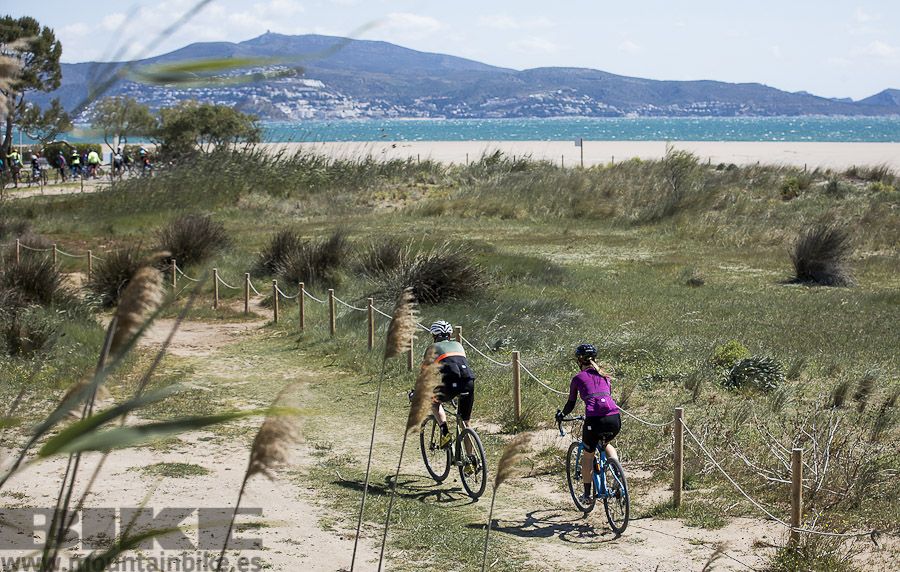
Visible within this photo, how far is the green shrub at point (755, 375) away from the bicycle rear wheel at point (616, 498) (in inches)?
172

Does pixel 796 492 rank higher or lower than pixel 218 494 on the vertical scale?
higher

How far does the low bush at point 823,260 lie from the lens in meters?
20.9

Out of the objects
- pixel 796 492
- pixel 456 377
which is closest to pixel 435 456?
pixel 456 377

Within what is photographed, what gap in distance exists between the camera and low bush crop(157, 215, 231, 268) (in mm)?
21219

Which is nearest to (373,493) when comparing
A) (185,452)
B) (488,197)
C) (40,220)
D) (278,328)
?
(185,452)

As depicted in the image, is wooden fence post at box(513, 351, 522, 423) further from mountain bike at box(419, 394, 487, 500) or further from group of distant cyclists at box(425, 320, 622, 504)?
group of distant cyclists at box(425, 320, 622, 504)

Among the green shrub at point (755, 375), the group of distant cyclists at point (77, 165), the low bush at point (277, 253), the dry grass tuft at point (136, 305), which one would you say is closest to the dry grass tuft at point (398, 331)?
the dry grass tuft at point (136, 305)

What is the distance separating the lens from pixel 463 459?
898cm

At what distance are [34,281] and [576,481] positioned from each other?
10.9 metres

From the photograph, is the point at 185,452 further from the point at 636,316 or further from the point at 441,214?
the point at 441,214

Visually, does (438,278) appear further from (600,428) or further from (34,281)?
(600,428)

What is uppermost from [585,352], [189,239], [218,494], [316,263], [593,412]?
[585,352]

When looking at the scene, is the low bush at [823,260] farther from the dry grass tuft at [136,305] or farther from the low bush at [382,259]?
the dry grass tuft at [136,305]

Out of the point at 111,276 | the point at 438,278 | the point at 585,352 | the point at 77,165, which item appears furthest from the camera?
the point at 77,165
